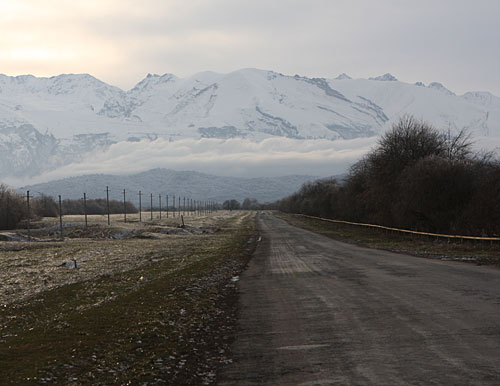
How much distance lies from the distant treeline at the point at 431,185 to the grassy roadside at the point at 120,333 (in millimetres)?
21823

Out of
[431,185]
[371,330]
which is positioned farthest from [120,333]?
[431,185]

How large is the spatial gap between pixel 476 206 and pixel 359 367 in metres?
30.3

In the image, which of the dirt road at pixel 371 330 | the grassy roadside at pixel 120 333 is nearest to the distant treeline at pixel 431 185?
the dirt road at pixel 371 330

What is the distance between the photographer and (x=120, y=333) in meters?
10.5

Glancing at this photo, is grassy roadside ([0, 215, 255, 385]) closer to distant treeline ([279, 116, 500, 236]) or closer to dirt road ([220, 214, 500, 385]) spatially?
dirt road ([220, 214, 500, 385])

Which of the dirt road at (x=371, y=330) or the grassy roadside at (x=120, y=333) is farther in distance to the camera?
the grassy roadside at (x=120, y=333)

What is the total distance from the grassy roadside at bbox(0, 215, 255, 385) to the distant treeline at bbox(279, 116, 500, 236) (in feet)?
71.6

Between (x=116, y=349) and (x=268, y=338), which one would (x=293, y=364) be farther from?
(x=116, y=349)

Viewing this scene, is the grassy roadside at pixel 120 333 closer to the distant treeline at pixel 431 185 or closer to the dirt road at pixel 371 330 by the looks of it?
the dirt road at pixel 371 330

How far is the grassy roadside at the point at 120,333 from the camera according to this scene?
786 centimetres

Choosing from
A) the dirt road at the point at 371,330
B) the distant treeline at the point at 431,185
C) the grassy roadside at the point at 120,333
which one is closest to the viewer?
the dirt road at the point at 371,330

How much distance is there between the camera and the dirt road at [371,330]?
731 centimetres

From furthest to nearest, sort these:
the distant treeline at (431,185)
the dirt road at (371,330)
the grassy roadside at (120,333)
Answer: the distant treeline at (431,185)
the grassy roadside at (120,333)
the dirt road at (371,330)

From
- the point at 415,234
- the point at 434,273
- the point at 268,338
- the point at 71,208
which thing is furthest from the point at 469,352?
the point at 71,208
